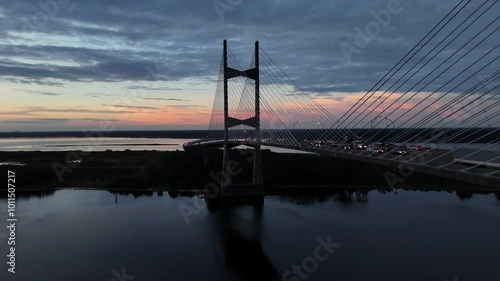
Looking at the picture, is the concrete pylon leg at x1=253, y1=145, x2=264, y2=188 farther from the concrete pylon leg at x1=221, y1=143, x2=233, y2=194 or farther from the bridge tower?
the concrete pylon leg at x1=221, y1=143, x2=233, y2=194

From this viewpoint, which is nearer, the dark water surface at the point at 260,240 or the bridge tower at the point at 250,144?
the dark water surface at the point at 260,240

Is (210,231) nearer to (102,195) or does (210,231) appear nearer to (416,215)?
(416,215)

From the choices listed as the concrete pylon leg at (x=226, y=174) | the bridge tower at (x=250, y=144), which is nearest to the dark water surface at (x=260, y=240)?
the bridge tower at (x=250, y=144)

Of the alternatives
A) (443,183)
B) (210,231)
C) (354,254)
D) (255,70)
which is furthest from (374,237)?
(443,183)

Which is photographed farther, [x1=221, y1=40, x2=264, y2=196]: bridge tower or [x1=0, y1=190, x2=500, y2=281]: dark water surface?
[x1=221, y1=40, x2=264, y2=196]: bridge tower

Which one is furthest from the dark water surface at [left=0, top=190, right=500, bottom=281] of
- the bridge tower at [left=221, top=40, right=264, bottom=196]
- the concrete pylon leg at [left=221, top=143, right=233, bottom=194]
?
the concrete pylon leg at [left=221, top=143, right=233, bottom=194]

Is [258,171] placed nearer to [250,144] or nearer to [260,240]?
[250,144]

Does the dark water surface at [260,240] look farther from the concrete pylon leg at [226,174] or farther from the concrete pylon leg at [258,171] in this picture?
the concrete pylon leg at [226,174]

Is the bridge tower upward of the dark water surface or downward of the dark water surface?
upward
